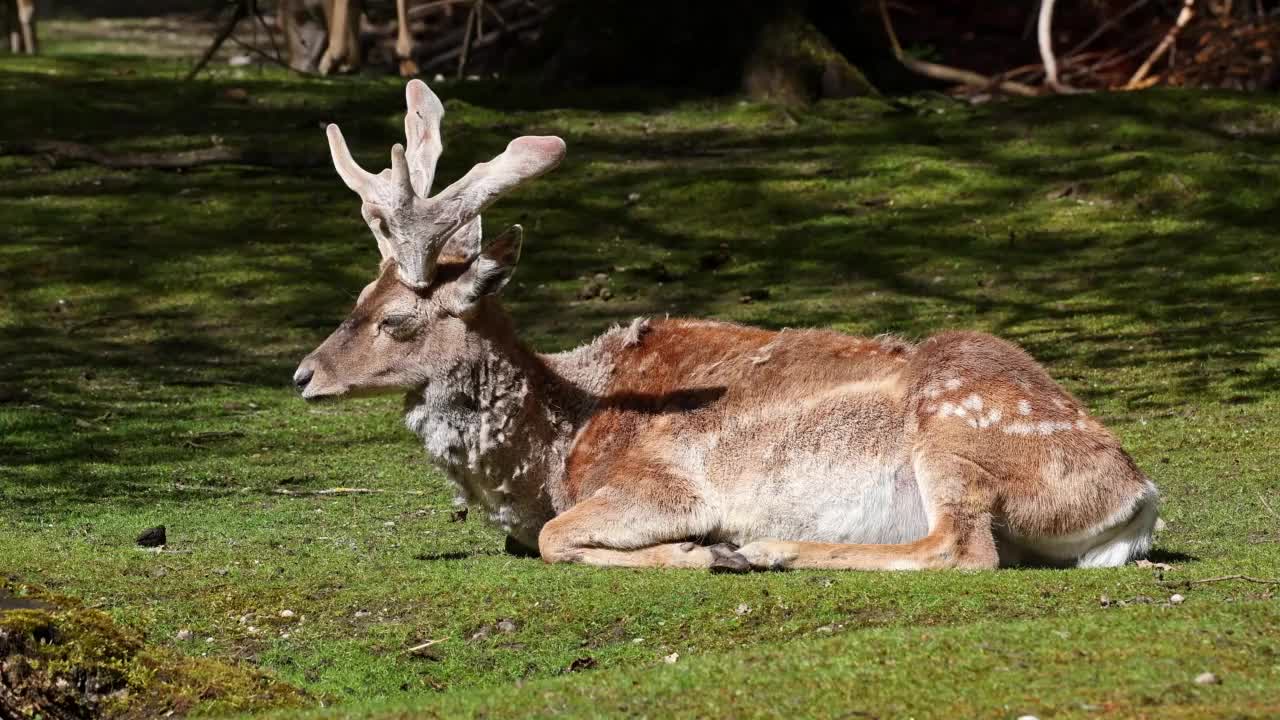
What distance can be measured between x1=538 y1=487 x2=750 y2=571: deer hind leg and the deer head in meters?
0.86

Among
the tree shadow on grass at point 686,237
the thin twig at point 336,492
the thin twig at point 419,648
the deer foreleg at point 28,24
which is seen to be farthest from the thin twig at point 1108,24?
the thin twig at point 419,648

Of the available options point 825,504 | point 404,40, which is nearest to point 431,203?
point 825,504

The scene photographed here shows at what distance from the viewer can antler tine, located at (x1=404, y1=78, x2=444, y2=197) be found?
28.3ft

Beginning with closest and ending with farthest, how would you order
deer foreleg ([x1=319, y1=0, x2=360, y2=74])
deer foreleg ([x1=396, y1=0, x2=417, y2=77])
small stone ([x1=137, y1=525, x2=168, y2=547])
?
small stone ([x1=137, y1=525, x2=168, y2=547]), deer foreleg ([x1=396, y1=0, x2=417, y2=77]), deer foreleg ([x1=319, y1=0, x2=360, y2=74])

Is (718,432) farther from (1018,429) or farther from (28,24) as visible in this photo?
(28,24)

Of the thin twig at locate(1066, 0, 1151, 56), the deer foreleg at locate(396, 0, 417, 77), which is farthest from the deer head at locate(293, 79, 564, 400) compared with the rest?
the thin twig at locate(1066, 0, 1151, 56)

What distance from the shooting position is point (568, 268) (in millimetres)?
16062

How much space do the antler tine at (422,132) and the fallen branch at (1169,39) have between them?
15.4 meters

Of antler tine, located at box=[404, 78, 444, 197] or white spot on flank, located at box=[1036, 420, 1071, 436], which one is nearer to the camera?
white spot on flank, located at box=[1036, 420, 1071, 436]

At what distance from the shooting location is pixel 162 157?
741 inches

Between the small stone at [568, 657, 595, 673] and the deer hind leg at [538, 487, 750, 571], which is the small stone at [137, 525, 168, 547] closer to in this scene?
the deer hind leg at [538, 487, 750, 571]

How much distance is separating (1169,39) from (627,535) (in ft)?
56.8

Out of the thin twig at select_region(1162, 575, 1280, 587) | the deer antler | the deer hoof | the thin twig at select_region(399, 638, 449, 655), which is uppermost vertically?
the deer antler

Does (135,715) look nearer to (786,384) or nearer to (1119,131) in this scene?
(786,384)
